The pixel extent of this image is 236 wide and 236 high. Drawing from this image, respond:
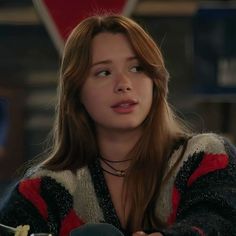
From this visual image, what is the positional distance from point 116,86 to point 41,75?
1.59 metres

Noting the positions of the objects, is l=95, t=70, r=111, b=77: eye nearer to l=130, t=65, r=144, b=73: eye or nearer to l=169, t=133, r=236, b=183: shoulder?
l=130, t=65, r=144, b=73: eye

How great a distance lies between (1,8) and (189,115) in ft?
2.59

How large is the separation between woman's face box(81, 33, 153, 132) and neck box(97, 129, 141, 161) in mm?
20

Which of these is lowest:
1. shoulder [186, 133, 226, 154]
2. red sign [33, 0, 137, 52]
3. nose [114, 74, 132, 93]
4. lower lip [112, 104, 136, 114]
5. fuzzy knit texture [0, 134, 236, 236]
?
fuzzy knit texture [0, 134, 236, 236]

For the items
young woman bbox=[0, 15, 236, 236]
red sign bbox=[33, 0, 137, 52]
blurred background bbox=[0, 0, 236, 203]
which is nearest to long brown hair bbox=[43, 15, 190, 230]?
young woman bbox=[0, 15, 236, 236]

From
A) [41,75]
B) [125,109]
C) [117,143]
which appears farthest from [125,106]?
[41,75]

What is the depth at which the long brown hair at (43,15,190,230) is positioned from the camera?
54.9 inches

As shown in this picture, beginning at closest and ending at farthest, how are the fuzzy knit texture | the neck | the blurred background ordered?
the fuzzy knit texture < the neck < the blurred background

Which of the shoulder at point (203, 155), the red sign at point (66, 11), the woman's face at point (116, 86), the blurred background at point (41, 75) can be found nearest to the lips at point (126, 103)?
the woman's face at point (116, 86)

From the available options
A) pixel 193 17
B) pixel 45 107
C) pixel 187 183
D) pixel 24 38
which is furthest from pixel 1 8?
pixel 187 183

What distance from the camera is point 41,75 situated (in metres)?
2.92

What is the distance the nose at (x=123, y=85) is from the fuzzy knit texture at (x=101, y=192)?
161mm

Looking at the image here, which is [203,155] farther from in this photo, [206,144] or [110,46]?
[110,46]

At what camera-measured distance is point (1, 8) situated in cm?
286
